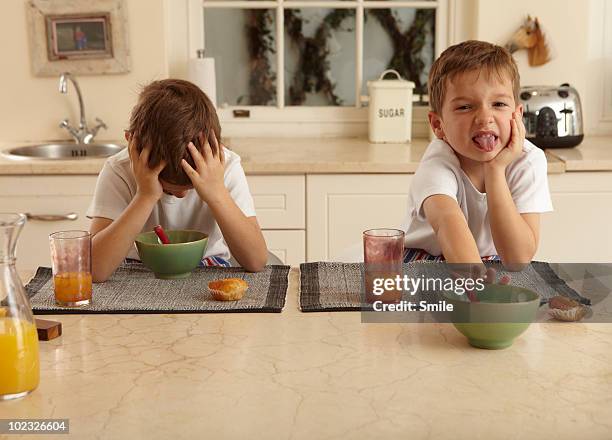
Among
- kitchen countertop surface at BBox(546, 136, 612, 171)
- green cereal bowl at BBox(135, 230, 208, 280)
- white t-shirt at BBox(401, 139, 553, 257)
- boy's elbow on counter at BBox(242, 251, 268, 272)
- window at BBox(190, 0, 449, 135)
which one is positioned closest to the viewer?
green cereal bowl at BBox(135, 230, 208, 280)

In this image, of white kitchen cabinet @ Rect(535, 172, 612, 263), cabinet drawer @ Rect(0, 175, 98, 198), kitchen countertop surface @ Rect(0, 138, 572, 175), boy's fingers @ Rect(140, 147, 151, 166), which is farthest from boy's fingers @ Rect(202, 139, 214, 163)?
white kitchen cabinet @ Rect(535, 172, 612, 263)

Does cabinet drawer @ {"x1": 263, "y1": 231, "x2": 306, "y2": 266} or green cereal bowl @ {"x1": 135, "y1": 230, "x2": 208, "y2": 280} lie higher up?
green cereal bowl @ {"x1": 135, "y1": 230, "x2": 208, "y2": 280}

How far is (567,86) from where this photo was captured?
3.25 metres

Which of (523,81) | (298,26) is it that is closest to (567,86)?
(523,81)

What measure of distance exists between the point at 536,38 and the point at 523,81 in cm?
17

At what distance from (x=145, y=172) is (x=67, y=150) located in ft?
5.73

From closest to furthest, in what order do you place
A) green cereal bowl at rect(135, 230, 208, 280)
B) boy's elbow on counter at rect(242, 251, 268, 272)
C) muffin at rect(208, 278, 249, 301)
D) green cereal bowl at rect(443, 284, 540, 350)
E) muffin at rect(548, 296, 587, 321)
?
green cereal bowl at rect(443, 284, 540, 350), muffin at rect(548, 296, 587, 321), muffin at rect(208, 278, 249, 301), green cereal bowl at rect(135, 230, 208, 280), boy's elbow on counter at rect(242, 251, 268, 272)

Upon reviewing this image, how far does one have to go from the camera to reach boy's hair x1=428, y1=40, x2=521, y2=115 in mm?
1846

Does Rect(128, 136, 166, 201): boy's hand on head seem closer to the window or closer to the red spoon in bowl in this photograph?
the red spoon in bowl

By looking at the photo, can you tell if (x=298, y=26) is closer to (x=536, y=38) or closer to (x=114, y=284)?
(x=536, y=38)

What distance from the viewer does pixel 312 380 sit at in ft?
3.83

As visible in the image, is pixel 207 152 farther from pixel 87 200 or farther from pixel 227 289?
pixel 87 200

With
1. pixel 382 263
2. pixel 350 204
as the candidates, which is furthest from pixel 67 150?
pixel 382 263

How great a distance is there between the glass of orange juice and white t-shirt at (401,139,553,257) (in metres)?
0.71
